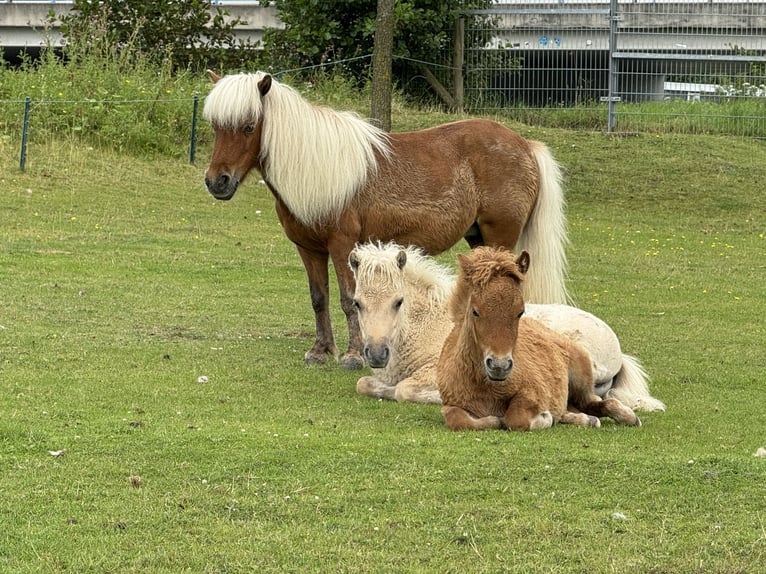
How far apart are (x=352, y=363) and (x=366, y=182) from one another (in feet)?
4.80

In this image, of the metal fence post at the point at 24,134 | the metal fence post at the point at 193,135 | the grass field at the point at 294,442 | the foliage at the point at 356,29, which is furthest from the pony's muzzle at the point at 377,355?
the foliage at the point at 356,29

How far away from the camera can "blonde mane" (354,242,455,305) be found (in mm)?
8422

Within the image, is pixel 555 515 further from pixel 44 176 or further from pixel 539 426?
pixel 44 176

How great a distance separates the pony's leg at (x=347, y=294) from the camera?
9688 mm

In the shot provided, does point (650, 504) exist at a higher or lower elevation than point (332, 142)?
lower

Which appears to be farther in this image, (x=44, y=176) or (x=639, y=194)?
(x=639, y=194)

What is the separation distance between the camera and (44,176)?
19.0 meters

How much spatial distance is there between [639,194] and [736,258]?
3.81m

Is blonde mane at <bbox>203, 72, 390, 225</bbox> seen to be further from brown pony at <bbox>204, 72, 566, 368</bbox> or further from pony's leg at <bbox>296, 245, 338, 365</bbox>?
pony's leg at <bbox>296, 245, 338, 365</bbox>

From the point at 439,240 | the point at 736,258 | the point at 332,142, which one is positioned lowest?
the point at 736,258

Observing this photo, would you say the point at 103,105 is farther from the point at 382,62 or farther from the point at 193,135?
Result: the point at 382,62

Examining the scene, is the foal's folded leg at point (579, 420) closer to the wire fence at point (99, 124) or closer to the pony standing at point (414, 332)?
the pony standing at point (414, 332)

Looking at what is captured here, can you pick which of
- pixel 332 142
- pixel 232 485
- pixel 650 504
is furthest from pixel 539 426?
pixel 332 142

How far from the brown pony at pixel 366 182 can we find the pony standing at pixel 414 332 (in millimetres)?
939
